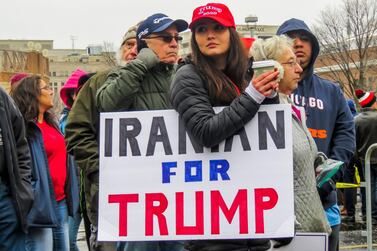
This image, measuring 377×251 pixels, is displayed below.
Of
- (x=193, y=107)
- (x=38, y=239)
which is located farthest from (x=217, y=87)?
(x=38, y=239)

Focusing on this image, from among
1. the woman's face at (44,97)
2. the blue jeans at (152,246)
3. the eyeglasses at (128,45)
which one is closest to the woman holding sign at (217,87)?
the blue jeans at (152,246)

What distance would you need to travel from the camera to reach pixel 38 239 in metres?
5.08

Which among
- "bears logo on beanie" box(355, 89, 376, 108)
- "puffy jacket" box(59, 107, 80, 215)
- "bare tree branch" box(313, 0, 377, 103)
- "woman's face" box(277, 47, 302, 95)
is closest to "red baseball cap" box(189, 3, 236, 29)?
"woman's face" box(277, 47, 302, 95)

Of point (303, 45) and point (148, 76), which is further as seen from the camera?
point (303, 45)

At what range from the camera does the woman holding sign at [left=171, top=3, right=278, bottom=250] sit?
3.33 metres

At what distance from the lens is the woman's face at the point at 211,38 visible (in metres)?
3.59

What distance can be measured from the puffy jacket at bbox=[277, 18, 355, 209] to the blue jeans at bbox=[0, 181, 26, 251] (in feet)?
6.12

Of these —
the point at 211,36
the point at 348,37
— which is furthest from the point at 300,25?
the point at 348,37

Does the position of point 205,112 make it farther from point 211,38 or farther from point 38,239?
point 38,239

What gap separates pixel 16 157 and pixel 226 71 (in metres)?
1.48

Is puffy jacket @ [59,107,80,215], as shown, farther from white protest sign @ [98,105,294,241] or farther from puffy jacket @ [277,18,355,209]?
white protest sign @ [98,105,294,241]

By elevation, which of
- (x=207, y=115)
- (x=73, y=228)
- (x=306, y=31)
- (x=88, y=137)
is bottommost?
(x=73, y=228)

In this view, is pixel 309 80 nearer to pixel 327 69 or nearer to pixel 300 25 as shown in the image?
pixel 300 25

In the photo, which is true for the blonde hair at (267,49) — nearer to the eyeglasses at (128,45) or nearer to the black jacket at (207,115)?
the black jacket at (207,115)
